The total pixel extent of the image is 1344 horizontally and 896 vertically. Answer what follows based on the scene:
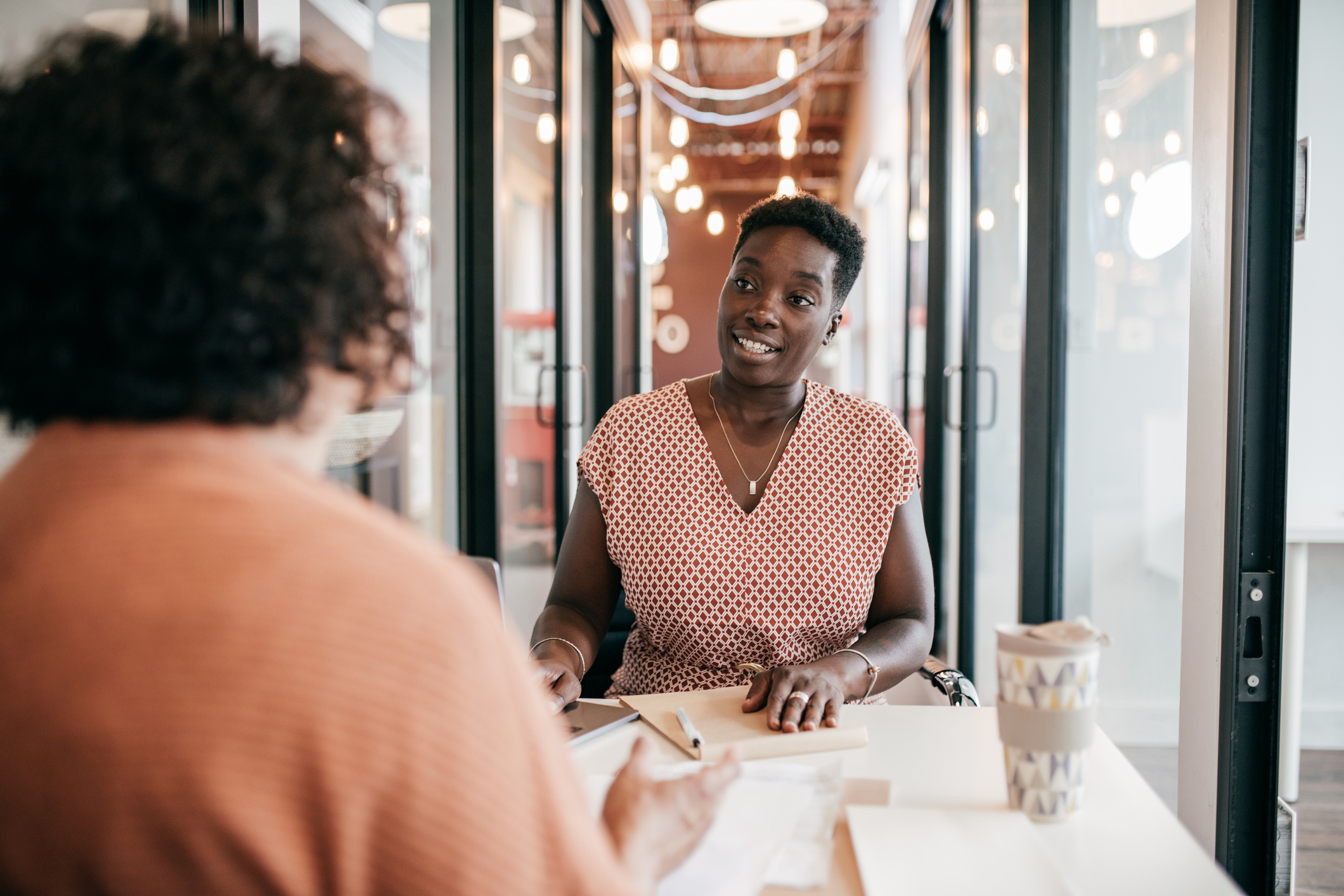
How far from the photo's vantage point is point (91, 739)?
43 centimetres

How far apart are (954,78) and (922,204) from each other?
64 cm

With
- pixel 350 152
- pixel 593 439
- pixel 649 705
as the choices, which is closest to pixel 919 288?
pixel 593 439

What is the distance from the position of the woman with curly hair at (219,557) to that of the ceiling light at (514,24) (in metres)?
2.50

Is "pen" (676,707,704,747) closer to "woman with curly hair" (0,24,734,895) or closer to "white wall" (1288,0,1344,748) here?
"woman with curly hair" (0,24,734,895)

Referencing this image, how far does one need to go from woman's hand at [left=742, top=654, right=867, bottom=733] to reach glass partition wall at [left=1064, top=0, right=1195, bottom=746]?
1381 mm

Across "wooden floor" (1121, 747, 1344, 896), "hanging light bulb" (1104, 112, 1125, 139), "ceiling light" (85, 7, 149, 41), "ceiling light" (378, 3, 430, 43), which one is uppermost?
"ceiling light" (378, 3, 430, 43)

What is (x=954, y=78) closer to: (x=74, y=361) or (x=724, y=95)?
(x=724, y=95)

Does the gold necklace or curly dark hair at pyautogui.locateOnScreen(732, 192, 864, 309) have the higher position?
curly dark hair at pyautogui.locateOnScreen(732, 192, 864, 309)

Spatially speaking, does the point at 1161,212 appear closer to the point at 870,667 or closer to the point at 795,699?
the point at 870,667

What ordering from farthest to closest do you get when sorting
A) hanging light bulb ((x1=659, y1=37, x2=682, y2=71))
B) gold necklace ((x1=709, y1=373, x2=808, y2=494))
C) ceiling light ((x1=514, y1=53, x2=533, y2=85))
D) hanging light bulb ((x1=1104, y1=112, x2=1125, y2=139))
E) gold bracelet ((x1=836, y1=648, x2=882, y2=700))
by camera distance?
hanging light bulb ((x1=659, y1=37, x2=682, y2=71)), ceiling light ((x1=514, y1=53, x2=533, y2=85)), hanging light bulb ((x1=1104, y1=112, x2=1125, y2=139)), gold necklace ((x1=709, y1=373, x2=808, y2=494)), gold bracelet ((x1=836, y1=648, x2=882, y2=700))

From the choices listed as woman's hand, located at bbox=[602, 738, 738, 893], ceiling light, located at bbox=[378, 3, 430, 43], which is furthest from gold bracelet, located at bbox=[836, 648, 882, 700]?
ceiling light, located at bbox=[378, 3, 430, 43]

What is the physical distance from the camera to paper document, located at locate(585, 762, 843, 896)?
770mm

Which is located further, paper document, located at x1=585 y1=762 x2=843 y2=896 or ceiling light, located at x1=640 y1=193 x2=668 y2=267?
ceiling light, located at x1=640 y1=193 x2=668 y2=267

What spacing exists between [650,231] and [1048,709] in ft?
18.1
